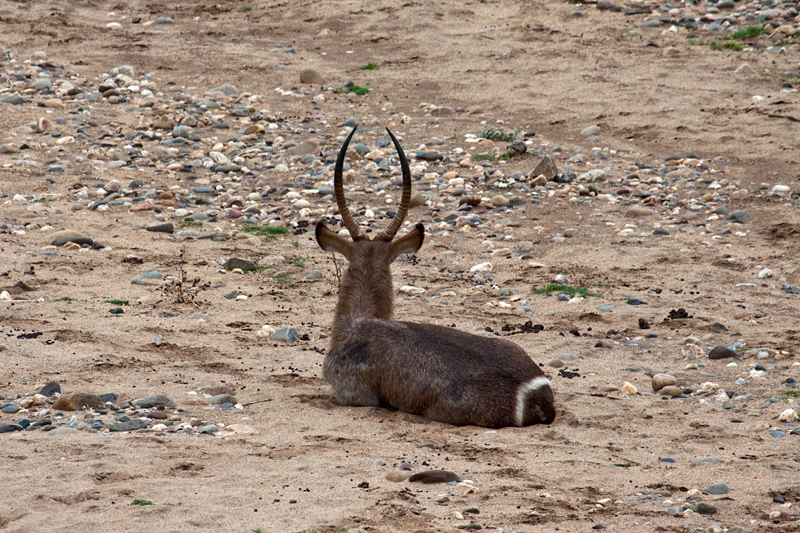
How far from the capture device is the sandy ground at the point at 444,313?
14.7 feet

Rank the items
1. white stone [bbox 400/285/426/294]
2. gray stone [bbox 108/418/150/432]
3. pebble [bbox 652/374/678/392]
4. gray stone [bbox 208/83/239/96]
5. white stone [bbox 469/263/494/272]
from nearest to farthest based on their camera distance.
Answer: gray stone [bbox 108/418/150/432] → pebble [bbox 652/374/678/392] → white stone [bbox 400/285/426/294] → white stone [bbox 469/263/494/272] → gray stone [bbox 208/83/239/96]

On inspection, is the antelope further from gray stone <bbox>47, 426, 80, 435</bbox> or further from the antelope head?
gray stone <bbox>47, 426, 80, 435</bbox>

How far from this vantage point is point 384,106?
14.5 metres

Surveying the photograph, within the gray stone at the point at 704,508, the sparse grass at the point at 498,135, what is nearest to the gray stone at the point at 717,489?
the gray stone at the point at 704,508

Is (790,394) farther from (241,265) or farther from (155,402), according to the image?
(241,265)

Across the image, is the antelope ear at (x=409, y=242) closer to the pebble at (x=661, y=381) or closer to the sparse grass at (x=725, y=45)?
the pebble at (x=661, y=381)

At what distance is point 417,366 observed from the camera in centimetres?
614

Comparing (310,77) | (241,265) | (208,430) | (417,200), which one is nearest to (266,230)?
(241,265)

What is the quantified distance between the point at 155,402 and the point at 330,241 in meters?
2.01

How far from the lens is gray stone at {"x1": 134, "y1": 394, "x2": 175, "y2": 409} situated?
5844mm

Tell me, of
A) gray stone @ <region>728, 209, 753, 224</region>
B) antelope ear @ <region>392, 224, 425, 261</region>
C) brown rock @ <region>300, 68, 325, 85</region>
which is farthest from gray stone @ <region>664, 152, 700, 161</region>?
antelope ear @ <region>392, 224, 425, 261</region>

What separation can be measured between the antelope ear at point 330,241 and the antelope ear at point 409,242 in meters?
0.39

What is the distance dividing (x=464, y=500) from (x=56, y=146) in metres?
9.87

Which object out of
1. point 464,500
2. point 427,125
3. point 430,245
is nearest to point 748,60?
point 427,125
